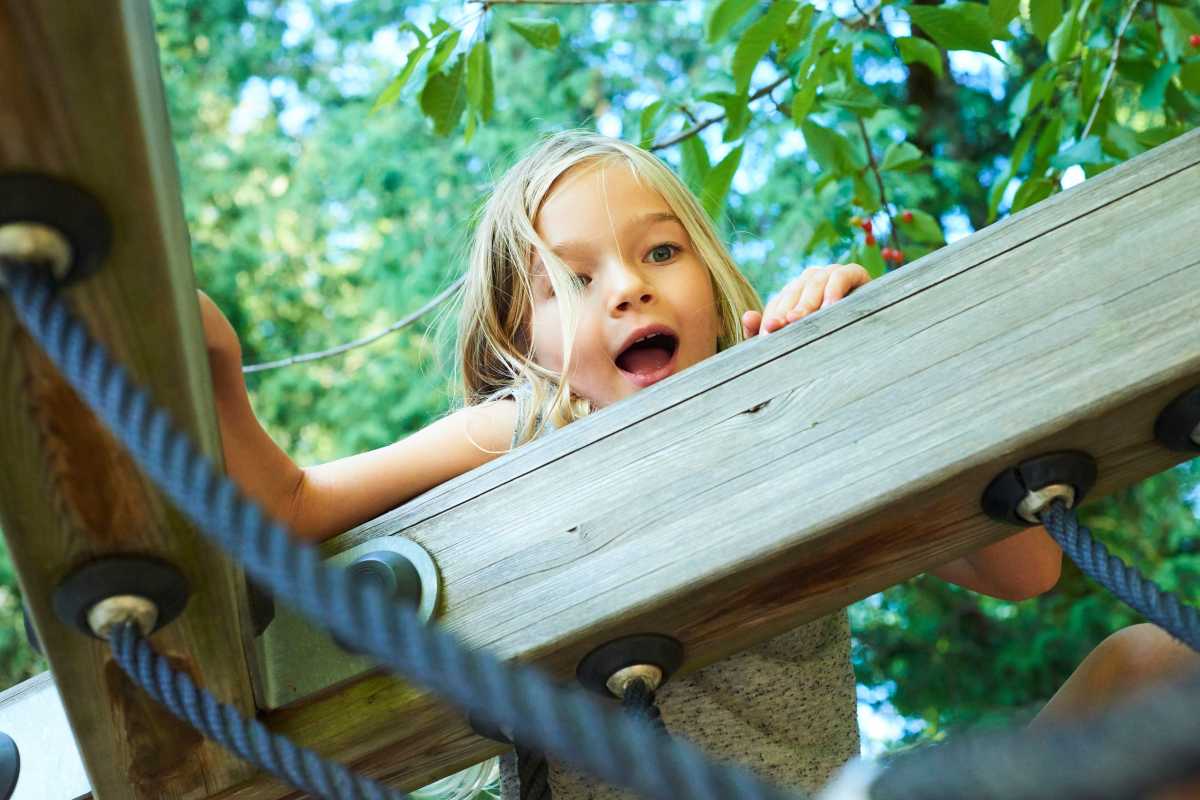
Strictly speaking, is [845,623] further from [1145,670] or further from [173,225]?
[173,225]

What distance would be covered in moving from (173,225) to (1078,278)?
0.60 metres

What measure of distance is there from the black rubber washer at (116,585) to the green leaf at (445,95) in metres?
1.35

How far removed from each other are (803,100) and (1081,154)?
39 centimetres

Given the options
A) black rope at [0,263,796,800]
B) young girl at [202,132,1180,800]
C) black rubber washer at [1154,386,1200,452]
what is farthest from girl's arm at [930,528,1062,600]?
black rope at [0,263,796,800]

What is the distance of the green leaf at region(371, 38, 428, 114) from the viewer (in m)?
1.89

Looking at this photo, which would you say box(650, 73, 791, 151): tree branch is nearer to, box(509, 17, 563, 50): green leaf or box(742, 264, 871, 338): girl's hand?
box(509, 17, 563, 50): green leaf

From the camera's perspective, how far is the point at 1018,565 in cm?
131

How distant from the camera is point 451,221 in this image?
6.11m

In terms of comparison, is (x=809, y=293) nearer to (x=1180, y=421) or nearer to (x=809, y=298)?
(x=809, y=298)

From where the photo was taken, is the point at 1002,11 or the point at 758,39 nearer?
the point at 1002,11

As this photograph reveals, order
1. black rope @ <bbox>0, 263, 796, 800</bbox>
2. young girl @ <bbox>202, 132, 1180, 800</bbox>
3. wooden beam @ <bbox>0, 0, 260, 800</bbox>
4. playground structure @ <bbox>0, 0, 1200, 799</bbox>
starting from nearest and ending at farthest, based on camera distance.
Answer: black rope @ <bbox>0, 263, 796, 800</bbox>
wooden beam @ <bbox>0, 0, 260, 800</bbox>
playground structure @ <bbox>0, 0, 1200, 799</bbox>
young girl @ <bbox>202, 132, 1180, 800</bbox>

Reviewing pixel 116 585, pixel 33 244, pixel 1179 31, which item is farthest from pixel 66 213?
pixel 1179 31

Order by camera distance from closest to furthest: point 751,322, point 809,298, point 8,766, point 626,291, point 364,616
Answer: point 364,616, point 8,766, point 809,298, point 751,322, point 626,291

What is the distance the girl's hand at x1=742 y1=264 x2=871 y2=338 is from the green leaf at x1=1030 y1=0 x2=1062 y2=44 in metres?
0.68
